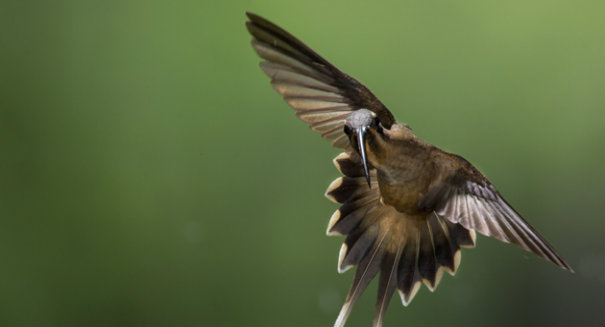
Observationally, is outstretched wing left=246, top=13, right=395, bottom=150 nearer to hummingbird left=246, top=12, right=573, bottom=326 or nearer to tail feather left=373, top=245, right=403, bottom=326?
hummingbird left=246, top=12, right=573, bottom=326

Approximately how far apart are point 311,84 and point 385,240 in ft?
0.60

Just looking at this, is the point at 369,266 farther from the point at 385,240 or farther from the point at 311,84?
the point at 311,84

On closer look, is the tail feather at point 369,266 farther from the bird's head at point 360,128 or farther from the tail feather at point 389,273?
the bird's head at point 360,128

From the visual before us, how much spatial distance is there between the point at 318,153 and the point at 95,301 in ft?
1.72

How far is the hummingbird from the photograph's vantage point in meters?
0.59

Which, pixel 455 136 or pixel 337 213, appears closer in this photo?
pixel 337 213

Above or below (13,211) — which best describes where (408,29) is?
above

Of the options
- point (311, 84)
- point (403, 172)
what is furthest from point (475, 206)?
point (311, 84)

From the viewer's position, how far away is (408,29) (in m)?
1.19

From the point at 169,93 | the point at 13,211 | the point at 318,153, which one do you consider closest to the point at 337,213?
the point at 318,153

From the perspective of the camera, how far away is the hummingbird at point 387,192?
59 centimetres

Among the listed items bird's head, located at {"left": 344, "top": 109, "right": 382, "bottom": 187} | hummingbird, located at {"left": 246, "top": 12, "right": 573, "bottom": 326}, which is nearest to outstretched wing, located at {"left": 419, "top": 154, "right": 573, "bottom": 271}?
hummingbird, located at {"left": 246, "top": 12, "right": 573, "bottom": 326}

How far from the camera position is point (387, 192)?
63cm

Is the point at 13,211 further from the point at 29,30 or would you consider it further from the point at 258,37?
the point at 258,37
